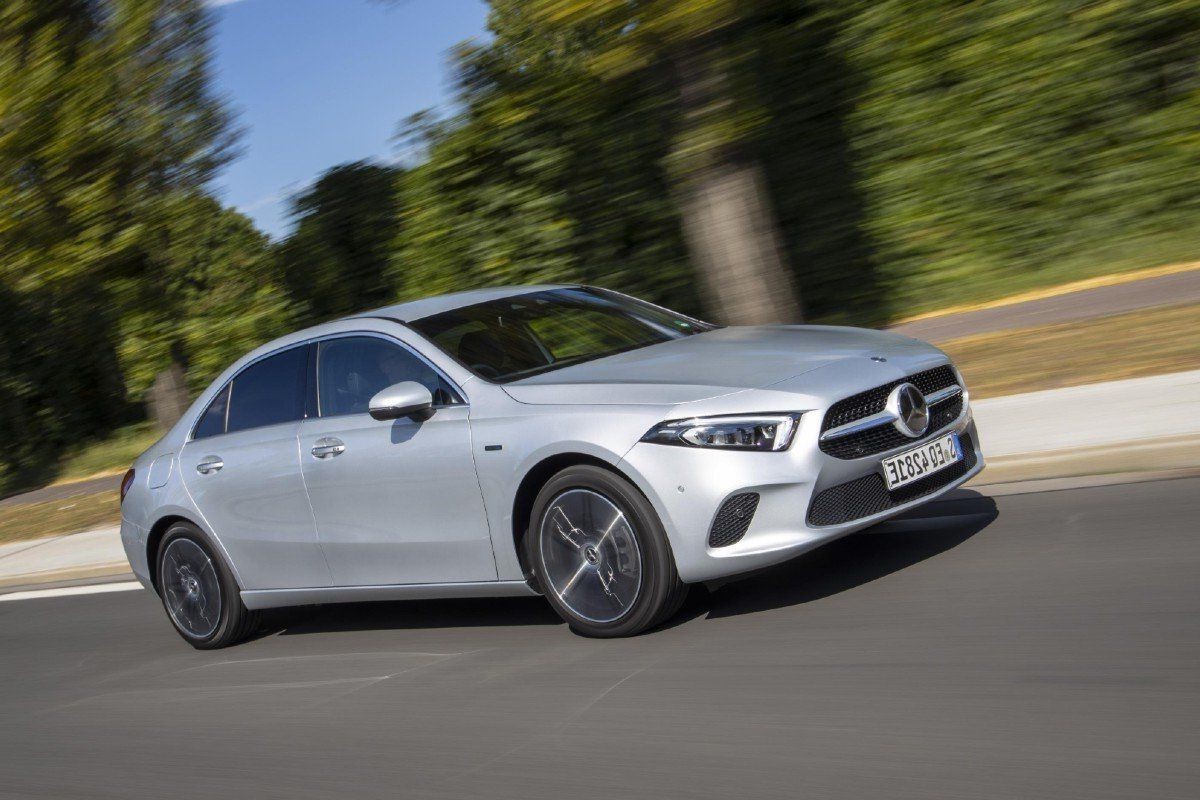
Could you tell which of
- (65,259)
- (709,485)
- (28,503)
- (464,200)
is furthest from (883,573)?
(28,503)

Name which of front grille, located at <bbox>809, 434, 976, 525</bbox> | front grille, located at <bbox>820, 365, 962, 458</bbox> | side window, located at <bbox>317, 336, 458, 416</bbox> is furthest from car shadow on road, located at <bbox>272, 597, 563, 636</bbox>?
front grille, located at <bbox>820, 365, 962, 458</bbox>

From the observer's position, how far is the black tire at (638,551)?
538 cm

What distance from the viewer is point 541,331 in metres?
6.70

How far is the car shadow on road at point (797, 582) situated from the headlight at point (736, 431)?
90cm

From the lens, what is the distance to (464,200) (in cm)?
1593

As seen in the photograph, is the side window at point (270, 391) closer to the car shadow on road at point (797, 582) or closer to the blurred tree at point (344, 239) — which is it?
the car shadow on road at point (797, 582)

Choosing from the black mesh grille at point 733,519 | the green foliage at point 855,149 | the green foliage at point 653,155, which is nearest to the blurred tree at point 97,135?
the green foliage at point 653,155

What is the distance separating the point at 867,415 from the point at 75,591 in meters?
7.49

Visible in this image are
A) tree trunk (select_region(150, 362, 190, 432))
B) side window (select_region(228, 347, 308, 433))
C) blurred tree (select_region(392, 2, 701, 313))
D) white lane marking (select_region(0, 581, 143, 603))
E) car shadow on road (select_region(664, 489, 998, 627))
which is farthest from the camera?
tree trunk (select_region(150, 362, 190, 432))

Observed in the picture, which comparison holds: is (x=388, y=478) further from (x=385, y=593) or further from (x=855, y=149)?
(x=855, y=149)

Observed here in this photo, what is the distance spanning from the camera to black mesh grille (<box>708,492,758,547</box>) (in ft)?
17.3

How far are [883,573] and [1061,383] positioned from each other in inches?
150

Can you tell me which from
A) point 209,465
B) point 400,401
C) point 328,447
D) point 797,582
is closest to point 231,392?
point 209,465

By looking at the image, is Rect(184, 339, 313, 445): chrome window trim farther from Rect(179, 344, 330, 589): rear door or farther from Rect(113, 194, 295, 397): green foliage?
Rect(113, 194, 295, 397): green foliage
